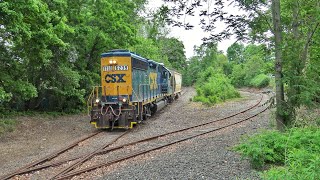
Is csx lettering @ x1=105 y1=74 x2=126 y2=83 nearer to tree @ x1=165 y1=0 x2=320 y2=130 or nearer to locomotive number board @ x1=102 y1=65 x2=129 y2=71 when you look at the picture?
locomotive number board @ x1=102 y1=65 x2=129 y2=71

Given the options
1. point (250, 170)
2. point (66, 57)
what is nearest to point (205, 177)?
point (250, 170)

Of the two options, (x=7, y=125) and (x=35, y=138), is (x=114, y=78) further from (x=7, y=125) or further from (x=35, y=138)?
(x=7, y=125)

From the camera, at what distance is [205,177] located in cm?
667

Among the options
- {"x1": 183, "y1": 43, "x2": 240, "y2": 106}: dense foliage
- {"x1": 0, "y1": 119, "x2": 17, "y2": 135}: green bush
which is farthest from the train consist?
{"x1": 0, "y1": 119, "x2": 17, "y2": 135}: green bush

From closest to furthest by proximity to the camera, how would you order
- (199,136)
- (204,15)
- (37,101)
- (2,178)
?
(2,178) < (204,15) < (199,136) < (37,101)

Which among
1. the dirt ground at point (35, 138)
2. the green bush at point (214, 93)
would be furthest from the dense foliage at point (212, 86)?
the dirt ground at point (35, 138)

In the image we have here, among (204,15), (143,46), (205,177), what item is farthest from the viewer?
(143,46)

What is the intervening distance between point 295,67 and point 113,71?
8202mm

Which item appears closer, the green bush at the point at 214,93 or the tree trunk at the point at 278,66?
the tree trunk at the point at 278,66

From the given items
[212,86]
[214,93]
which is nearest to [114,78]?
[214,93]

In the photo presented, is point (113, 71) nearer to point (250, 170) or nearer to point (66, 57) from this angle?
point (66, 57)

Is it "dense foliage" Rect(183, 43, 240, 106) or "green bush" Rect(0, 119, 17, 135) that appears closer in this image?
"green bush" Rect(0, 119, 17, 135)

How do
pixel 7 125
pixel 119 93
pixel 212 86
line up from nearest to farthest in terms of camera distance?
pixel 7 125 < pixel 119 93 < pixel 212 86

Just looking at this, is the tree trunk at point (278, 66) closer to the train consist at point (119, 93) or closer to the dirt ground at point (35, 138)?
the train consist at point (119, 93)
